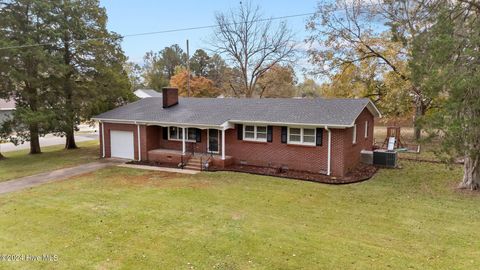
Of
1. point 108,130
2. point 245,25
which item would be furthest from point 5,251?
point 245,25

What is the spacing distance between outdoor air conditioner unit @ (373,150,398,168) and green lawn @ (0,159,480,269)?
2.60m

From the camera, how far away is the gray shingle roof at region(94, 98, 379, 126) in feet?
51.9

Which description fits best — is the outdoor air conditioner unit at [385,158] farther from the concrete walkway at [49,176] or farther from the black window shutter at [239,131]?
the concrete walkway at [49,176]

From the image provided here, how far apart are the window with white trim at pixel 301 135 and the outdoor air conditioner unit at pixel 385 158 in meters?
4.10

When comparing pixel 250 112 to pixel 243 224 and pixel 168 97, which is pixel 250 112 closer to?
pixel 168 97

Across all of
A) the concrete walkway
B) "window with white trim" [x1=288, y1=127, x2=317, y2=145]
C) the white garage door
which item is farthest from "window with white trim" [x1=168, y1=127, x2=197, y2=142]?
"window with white trim" [x1=288, y1=127, x2=317, y2=145]

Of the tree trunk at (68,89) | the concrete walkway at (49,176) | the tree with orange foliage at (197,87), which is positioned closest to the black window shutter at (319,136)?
the concrete walkway at (49,176)

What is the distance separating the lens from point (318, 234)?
8.66 m

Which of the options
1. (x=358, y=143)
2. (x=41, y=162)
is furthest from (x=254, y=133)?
(x=41, y=162)

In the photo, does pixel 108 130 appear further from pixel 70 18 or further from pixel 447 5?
pixel 447 5

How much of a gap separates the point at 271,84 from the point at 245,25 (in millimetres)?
8385

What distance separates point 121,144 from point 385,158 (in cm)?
1449

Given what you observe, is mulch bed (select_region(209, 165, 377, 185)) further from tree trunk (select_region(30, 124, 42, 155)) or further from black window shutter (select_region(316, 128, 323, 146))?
tree trunk (select_region(30, 124, 42, 155))

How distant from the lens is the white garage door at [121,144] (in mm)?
19891
